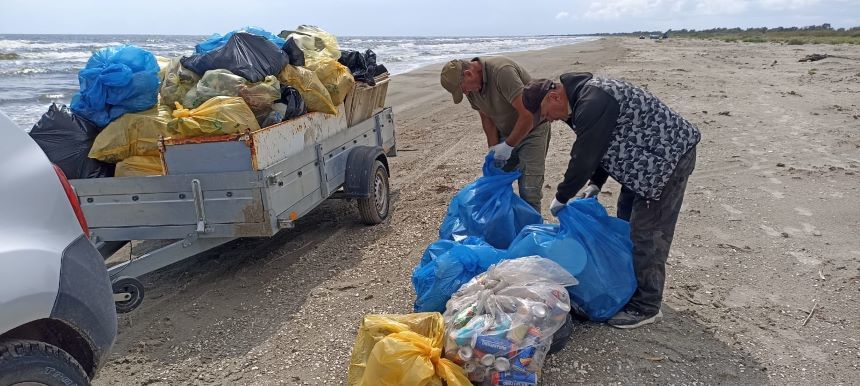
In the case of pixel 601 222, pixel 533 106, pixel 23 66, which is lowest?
pixel 23 66

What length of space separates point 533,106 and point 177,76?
280cm

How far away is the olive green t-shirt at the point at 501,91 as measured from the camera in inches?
185

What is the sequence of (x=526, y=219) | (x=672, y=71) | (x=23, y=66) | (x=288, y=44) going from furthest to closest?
(x=23, y=66) → (x=672, y=71) → (x=288, y=44) → (x=526, y=219)

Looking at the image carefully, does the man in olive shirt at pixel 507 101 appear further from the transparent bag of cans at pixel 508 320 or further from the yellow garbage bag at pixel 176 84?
the yellow garbage bag at pixel 176 84

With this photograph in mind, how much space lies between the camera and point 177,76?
4.76 meters

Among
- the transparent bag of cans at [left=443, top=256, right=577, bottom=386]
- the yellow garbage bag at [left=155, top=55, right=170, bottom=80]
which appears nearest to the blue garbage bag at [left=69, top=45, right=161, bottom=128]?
the yellow garbage bag at [left=155, top=55, right=170, bottom=80]

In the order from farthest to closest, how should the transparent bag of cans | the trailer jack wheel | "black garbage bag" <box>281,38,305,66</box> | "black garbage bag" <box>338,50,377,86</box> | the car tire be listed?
"black garbage bag" <box>338,50,377,86</box> → "black garbage bag" <box>281,38,305,66</box> → the trailer jack wheel → the transparent bag of cans → the car tire

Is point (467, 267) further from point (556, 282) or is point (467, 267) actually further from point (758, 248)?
point (758, 248)

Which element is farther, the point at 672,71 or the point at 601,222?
the point at 672,71

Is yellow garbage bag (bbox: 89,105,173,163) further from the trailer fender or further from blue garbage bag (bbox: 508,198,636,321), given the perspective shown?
blue garbage bag (bbox: 508,198,636,321)

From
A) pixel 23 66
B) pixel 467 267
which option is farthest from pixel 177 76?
pixel 23 66

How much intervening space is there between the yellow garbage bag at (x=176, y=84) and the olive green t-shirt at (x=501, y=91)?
2.18 m

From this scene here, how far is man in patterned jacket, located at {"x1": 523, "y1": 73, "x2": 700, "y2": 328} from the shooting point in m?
3.37

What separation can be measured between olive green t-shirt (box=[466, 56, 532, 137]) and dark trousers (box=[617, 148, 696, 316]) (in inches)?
58.9
